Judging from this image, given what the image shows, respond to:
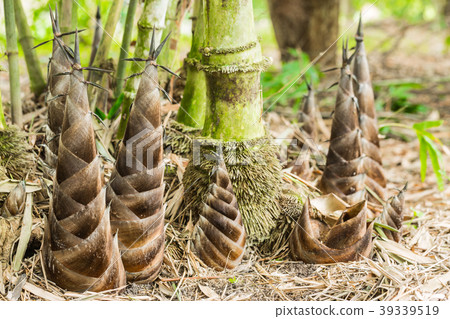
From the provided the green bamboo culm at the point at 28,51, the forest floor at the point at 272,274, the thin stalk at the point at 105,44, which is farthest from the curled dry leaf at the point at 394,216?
the green bamboo culm at the point at 28,51

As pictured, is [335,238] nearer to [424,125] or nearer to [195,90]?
[195,90]

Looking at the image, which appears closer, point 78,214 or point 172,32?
point 78,214

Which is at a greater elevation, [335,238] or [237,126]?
[237,126]

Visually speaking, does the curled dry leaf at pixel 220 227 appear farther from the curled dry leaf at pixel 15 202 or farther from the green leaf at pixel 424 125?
the green leaf at pixel 424 125

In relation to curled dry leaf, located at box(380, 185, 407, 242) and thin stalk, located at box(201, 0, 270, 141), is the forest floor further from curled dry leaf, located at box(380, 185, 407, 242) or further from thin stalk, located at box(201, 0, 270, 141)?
thin stalk, located at box(201, 0, 270, 141)

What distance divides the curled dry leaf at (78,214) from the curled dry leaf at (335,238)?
584 mm

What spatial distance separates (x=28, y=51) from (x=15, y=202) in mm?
916

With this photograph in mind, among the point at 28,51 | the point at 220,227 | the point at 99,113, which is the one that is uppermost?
the point at 28,51

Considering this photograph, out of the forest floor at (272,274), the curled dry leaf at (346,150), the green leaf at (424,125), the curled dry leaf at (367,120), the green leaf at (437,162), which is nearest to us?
the forest floor at (272,274)

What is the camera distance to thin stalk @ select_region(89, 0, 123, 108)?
6.06 feet

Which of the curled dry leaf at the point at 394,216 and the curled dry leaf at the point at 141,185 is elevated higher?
the curled dry leaf at the point at 141,185

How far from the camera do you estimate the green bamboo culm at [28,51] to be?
186cm

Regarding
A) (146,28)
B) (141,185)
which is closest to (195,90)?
(146,28)

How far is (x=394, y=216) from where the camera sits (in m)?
1.59
